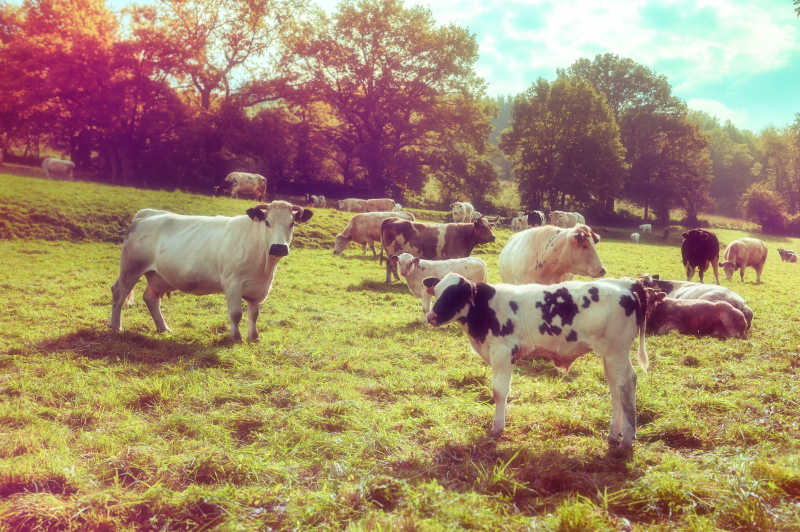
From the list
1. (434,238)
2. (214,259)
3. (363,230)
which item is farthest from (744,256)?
(214,259)

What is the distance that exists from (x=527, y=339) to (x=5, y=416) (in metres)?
4.64

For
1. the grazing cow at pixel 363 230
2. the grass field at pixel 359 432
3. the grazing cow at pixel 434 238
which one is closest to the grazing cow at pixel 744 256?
the grazing cow at pixel 434 238

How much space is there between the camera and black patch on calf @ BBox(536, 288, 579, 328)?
407 cm

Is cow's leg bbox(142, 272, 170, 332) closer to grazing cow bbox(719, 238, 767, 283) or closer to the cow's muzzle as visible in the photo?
the cow's muzzle

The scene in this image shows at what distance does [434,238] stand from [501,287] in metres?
9.97

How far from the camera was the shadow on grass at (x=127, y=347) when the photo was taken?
19.7 feet

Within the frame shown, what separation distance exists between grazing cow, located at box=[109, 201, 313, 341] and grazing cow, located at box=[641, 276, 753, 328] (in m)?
6.42

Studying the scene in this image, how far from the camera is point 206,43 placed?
34.3 meters

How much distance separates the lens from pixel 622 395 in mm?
3996

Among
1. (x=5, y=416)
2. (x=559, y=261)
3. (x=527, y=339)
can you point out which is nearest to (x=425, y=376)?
(x=527, y=339)

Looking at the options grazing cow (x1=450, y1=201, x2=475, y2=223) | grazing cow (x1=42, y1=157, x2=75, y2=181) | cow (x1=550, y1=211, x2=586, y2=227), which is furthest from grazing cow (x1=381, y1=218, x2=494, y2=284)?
cow (x1=550, y1=211, x2=586, y2=227)

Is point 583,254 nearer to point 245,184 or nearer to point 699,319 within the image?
point 699,319

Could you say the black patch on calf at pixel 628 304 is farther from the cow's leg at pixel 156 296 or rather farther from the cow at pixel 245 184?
the cow at pixel 245 184

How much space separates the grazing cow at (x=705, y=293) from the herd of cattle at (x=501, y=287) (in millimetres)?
24
